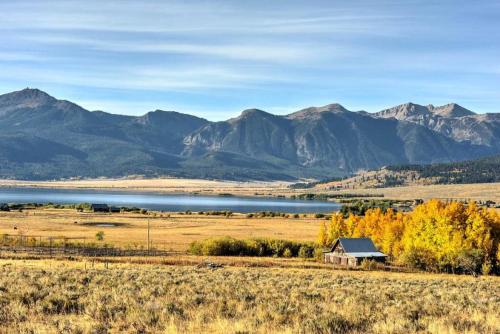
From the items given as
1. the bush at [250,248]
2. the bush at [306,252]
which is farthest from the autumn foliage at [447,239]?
the bush at [250,248]

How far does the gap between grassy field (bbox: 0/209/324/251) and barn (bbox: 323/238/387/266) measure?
74.0 feet

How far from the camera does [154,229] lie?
11775 centimetres

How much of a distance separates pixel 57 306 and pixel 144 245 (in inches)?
2581

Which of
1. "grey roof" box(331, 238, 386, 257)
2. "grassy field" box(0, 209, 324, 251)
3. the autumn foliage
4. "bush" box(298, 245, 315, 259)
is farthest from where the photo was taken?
"grassy field" box(0, 209, 324, 251)

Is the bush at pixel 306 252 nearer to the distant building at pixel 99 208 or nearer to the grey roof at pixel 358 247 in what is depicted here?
the grey roof at pixel 358 247

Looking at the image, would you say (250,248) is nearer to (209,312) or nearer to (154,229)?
(154,229)

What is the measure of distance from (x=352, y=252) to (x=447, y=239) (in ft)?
40.2

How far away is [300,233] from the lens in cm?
11612

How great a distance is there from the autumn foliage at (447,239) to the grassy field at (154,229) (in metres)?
27.9

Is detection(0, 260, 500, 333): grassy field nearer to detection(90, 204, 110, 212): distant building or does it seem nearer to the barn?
the barn

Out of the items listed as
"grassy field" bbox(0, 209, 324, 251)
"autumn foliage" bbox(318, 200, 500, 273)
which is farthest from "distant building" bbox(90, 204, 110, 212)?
"autumn foliage" bbox(318, 200, 500, 273)

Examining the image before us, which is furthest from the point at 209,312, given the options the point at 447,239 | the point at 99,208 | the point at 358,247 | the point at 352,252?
the point at 99,208

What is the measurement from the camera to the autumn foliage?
2761 inches

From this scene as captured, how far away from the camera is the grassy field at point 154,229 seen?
320 feet
